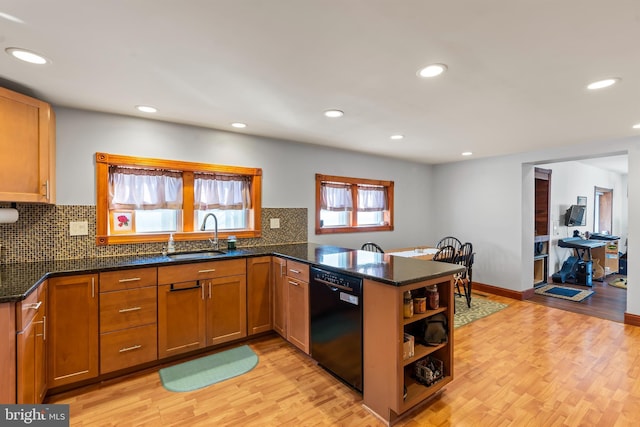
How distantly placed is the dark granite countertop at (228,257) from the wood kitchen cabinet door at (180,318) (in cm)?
25

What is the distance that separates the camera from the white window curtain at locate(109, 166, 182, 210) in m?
2.89

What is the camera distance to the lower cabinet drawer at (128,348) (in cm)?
233

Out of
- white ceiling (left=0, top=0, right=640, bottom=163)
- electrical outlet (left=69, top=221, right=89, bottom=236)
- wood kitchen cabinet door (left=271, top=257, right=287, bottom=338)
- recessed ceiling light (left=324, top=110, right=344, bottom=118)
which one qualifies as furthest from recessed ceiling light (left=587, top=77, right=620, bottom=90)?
electrical outlet (left=69, top=221, right=89, bottom=236)

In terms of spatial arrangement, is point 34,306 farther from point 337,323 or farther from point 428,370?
point 428,370

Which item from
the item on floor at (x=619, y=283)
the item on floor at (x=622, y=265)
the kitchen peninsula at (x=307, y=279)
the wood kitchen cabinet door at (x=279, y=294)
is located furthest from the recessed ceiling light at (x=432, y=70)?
the item on floor at (x=622, y=265)

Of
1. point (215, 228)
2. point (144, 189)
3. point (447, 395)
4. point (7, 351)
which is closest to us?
point (7, 351)

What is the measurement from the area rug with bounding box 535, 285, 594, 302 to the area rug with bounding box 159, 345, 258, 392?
16.0ft

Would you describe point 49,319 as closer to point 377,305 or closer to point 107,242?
point 107,242

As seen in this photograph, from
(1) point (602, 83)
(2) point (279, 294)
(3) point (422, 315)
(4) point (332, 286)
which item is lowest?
Answer: (2) point (279, 294)

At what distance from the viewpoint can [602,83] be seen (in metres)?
2.09

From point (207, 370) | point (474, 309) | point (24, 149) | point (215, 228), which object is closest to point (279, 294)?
point (207, 370)

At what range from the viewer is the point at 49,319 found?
2113 mm

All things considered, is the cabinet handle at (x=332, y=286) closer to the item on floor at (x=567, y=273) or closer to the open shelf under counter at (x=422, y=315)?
the open shelf under counter at (x=422, y=315)

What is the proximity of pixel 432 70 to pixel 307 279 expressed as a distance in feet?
6.03
